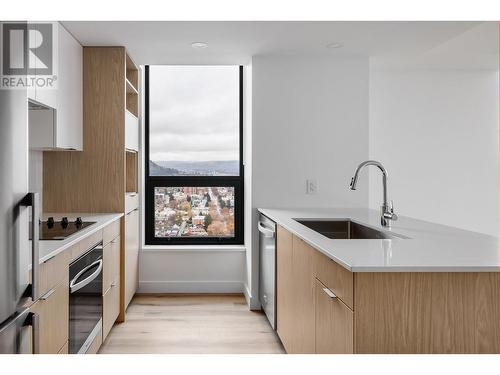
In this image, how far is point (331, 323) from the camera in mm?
1756

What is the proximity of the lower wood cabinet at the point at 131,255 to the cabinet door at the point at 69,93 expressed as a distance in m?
0.77

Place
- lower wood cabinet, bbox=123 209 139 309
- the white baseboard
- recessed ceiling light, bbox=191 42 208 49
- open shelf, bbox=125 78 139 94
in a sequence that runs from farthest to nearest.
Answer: the white baseboard, open shelf, bbox=125 78 139 94, lower wood cabinet, bbox=123 209 139 309, recessed ceiling light, bbox=191 42 208 49

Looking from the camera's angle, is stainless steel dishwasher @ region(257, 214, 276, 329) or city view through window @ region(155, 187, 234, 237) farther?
city view through window @ region(155, 187, 234, 237)

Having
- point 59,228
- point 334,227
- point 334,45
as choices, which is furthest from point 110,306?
point 334,45

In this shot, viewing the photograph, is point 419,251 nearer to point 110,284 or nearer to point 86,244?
point 86,244

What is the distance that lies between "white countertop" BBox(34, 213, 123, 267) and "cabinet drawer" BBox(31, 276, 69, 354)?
0.17 metres

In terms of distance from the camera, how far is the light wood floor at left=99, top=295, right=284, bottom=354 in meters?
3.05

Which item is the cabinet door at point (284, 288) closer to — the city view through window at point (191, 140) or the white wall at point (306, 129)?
the white wall at point (306, 129)

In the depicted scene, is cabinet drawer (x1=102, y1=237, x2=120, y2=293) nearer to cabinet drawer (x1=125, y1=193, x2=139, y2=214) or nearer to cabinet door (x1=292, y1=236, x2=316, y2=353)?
cabinet drawer (x1=125, y1=193, x2=139, y2=214)

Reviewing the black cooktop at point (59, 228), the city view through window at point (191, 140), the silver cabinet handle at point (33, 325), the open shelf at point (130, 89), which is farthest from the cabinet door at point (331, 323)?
the city view through window at point (191, 140)

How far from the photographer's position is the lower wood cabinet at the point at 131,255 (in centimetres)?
375

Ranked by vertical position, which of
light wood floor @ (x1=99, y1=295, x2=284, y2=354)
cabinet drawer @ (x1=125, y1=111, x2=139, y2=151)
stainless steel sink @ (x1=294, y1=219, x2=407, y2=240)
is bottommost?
light wood floor @ (x1=99, y1=295, x2=284, y2=354)

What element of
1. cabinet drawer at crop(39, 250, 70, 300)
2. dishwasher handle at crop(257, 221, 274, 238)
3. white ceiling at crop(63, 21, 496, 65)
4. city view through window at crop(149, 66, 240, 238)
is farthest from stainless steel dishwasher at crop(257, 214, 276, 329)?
cabinet drawer at crop(39, 250, 70, 300)
